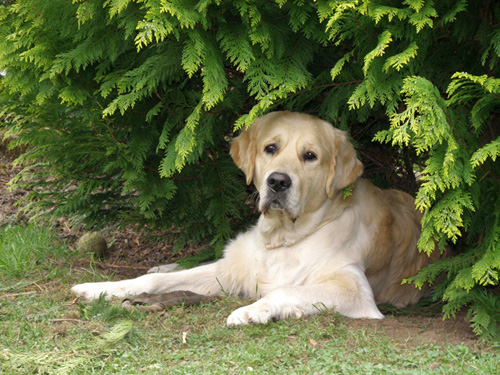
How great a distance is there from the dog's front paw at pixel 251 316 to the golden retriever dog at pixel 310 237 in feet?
0.91

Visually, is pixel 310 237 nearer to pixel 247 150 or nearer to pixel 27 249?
pixel 247 150

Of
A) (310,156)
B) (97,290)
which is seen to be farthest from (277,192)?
(97,290)

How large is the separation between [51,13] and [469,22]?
2.96 metres

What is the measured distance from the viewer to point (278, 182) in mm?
4156

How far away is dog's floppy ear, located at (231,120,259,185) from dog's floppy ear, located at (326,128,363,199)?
0.60 meters

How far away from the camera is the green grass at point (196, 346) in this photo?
119 inches

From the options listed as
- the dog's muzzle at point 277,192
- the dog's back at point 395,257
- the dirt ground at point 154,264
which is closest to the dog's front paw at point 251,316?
the dirt ground at point 154,264

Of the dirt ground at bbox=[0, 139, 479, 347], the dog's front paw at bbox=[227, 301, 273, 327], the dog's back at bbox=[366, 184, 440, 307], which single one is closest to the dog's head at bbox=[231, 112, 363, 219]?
the dog's back at bbox=[366, 184, 440, 307]

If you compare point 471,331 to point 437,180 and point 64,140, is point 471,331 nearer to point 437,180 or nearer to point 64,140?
point 437,180

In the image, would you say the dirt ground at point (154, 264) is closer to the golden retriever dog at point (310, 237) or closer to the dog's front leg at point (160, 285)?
the golden retriever dog at point (310, 237)

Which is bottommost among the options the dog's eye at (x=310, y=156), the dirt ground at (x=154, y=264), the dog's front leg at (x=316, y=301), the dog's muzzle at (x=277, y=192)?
the dirt ground at (x=154, y=264)

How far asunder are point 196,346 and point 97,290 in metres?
1.31

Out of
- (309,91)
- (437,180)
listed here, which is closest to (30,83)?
(309,91)

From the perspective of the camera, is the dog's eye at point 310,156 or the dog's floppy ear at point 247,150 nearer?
the dog's eye at point 310,156
